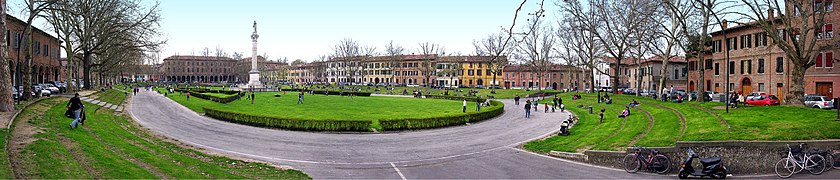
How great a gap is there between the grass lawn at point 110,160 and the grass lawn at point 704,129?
41.4ft

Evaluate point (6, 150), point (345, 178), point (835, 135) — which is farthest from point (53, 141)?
point (835, 135)

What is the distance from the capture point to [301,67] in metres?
184

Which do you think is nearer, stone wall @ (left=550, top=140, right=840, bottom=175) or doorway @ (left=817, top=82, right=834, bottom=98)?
stone wall @ (left=550, top=140, right=840, bottom=175)

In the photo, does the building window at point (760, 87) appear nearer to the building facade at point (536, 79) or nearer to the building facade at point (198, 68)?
the building facade at point (536, 79)

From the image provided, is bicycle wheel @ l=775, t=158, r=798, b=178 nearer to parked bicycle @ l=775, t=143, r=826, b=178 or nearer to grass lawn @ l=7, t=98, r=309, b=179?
parked bicycle @ l=775, t=143, r=826, b=178

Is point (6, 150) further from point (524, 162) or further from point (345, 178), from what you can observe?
point (524, 162)

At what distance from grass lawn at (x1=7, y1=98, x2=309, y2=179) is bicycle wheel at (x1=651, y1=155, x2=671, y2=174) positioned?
10.8 meters

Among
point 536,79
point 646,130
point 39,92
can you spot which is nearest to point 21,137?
point 39,92

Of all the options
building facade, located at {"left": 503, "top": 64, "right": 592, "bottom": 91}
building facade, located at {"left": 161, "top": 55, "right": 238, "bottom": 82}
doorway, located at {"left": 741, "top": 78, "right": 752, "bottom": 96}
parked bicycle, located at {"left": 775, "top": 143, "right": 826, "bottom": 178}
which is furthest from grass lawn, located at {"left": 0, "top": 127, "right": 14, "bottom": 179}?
building facade, located at {"left": 161, "top": 55, "right": 238, "bottom": 82}

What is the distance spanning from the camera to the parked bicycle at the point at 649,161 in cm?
1545

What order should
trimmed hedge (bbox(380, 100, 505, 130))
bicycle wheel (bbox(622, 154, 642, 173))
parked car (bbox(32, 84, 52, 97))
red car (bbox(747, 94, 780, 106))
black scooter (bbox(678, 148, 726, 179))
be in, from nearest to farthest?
black scooter (bbox(678, 148, 726, 179))
bicycle wheel (bbox(622, 154, 642, 173))
trimmed hedge (bbox(380, 100, 505, 130))
red car (bbox(747, 94, 780, 106))
parked car (bbox(32, 84, 52, 97))

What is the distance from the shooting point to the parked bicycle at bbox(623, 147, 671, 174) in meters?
15.4

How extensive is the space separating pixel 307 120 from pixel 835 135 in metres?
23.9

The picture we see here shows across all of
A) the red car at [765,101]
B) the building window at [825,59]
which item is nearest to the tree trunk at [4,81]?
the red car at [765,101]
